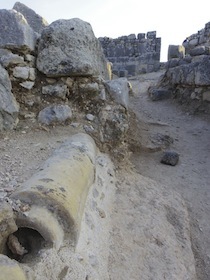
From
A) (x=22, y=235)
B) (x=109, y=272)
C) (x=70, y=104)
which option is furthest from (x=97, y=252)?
(x=70, y=104)

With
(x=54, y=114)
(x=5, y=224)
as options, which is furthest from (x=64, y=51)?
(x=5, y=224)

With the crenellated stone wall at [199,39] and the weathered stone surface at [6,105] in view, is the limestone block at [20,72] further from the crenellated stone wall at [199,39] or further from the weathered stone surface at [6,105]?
the crenellated stone wall at [199,39]

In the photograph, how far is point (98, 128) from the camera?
366 centimetres

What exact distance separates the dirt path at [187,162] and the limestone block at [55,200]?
138cm

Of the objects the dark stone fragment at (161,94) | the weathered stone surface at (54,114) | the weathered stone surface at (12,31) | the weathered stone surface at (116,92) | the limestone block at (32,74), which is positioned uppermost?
the weathered stone surface at (12,31)

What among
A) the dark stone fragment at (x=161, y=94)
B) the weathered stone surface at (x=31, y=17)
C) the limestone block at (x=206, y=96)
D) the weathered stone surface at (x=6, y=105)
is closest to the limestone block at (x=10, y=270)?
the weathered stone surface at (x=6, y=105)

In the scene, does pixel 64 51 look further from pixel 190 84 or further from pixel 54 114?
pixel 190 84

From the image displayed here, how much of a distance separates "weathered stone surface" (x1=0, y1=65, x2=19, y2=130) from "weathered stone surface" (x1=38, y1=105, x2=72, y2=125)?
33cm

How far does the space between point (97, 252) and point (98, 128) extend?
1.97m

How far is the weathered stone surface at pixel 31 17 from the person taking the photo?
4641mm

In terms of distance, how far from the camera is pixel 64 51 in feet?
11.7

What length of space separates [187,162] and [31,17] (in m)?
3.66

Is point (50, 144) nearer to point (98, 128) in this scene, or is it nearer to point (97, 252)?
point (98, 128)

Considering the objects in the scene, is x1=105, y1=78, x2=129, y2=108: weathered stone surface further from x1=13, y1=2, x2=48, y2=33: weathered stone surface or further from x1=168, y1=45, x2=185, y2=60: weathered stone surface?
x1=168, y1=45, x2=185, y2=60: weathered stone surface
